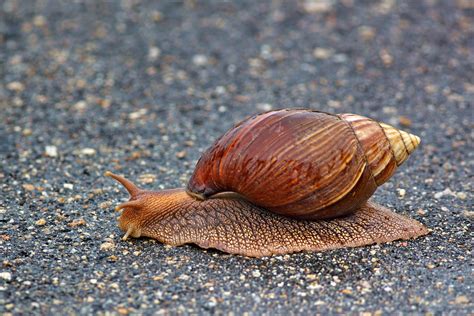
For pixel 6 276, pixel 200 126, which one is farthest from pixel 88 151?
pixel 6 276

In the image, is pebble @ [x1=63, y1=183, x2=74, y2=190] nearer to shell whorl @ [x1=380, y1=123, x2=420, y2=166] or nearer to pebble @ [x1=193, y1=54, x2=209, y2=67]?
shell whorl @ [x1=380, y1=123, x2=420, y2=166]

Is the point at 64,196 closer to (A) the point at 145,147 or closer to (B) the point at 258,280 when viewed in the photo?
(A) the point at 145,147

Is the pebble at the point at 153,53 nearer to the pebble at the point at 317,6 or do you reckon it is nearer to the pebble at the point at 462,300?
the pebble at the point at 317,6

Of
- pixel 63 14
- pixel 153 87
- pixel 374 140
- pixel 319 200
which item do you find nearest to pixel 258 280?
pixel 319 200

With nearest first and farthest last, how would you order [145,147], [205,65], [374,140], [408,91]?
[374,140] < [145,147] < [408,91] < [205,65]

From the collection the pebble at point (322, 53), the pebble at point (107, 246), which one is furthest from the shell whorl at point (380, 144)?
the pebble at point (322, 53)

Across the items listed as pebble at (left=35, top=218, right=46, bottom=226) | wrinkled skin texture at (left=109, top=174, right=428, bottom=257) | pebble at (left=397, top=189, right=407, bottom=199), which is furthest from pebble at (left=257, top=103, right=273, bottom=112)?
pebble at (left=35, top=218, right=46, bottom=226)
